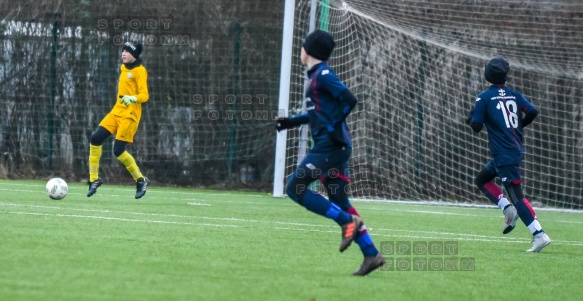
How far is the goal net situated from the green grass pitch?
4.61 meters

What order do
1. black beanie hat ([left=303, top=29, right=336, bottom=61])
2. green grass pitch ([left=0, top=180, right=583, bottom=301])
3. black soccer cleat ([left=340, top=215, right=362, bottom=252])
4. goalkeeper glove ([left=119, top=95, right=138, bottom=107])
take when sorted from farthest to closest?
goalkeeper glove ([left=119, top=95, right=138, bottom=107]), black beanie hat ([left=303, top=29, right=336, bottom=61]), black soccer cleat ([left=340, top=215, right=362, bottom=252]), green grass pitch ([left=0, top=180, right=583, bottom=301])

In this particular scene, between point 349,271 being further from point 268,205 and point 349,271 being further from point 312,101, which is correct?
point 268,205

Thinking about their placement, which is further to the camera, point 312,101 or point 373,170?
point 373,170

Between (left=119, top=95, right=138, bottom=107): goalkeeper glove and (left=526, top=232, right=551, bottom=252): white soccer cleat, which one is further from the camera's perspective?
(left=119, top=95, right=138, bottom=107): goalkeeper glove

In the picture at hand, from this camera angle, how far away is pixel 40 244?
685cm

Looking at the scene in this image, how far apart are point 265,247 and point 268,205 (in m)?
5.71

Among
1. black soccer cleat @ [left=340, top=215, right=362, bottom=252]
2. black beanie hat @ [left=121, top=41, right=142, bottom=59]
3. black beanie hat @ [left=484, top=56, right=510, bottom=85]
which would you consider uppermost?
black beanie hat @ [left=121, top=41, right=142, bottom=59]

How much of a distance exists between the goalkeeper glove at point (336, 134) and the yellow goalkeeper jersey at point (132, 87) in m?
6.08

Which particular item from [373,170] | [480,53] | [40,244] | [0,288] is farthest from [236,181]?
[0,288]

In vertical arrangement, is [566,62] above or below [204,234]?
above

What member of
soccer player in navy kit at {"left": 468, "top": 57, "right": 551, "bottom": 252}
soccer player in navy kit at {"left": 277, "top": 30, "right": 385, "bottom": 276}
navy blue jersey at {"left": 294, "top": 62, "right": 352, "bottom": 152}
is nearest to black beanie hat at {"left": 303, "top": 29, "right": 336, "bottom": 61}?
soccer player in navy kit at {"left": 277, "top": 30, "right": 385, "bottom": 276}

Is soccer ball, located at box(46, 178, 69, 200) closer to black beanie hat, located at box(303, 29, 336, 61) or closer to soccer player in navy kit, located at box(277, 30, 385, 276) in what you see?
soccer player in navy kit, located at box(277, 30, 385, 276)

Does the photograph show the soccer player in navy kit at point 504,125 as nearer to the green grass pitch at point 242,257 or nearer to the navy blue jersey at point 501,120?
the navy blue jersey at point 501,120

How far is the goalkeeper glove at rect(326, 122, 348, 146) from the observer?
6508 mm
